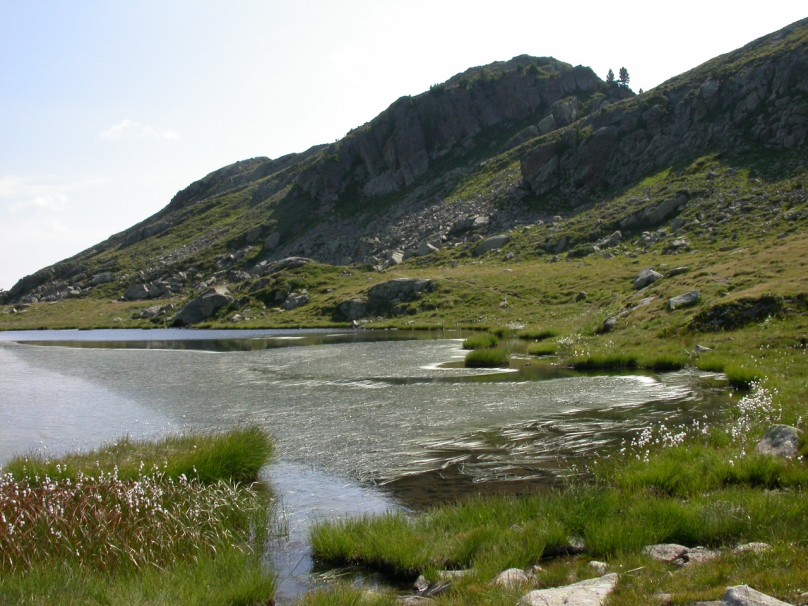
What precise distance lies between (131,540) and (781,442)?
12.8 meters

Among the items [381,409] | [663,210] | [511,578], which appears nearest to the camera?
[511,578]

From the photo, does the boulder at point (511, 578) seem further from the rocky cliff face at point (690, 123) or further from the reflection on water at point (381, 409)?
the rocky cliff face at point (690, 123)

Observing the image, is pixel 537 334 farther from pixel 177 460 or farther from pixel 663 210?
pixel 663 210

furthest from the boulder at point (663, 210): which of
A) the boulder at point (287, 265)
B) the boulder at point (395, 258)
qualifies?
the boulder at point (287, 265)

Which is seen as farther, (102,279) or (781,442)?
(102,279)

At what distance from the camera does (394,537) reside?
11.0 m

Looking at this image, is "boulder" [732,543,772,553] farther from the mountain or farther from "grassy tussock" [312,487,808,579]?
the mountain

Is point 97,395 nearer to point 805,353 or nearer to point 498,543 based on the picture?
point 498,543

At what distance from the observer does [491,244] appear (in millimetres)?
109125

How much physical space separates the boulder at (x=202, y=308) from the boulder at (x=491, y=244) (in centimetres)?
4084

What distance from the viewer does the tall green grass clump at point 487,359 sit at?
1459 inches

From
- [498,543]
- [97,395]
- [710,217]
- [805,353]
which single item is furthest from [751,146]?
[498,543]

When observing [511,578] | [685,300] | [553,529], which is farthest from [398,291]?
[511,578]

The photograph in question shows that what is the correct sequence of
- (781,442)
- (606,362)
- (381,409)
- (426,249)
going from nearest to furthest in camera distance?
(781,442), (381,409), (606,362), (426,249)
